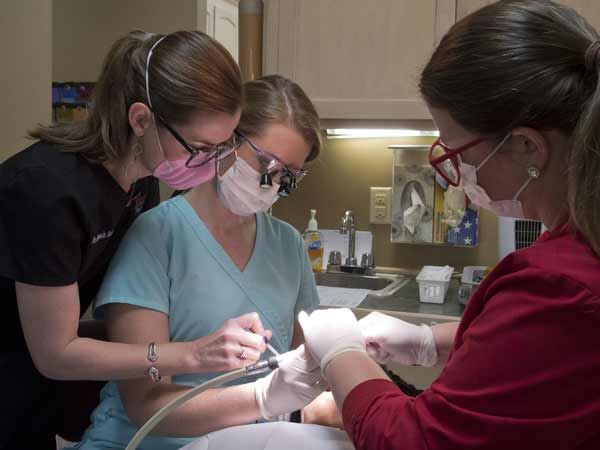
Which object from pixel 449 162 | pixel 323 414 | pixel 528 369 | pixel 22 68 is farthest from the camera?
pixel 22 68

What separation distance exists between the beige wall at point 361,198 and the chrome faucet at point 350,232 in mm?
52

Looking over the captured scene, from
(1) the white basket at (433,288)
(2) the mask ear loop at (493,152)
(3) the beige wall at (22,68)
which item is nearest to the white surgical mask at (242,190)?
(2) the mask ear loop at (493,152)

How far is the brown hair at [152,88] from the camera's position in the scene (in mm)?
1078

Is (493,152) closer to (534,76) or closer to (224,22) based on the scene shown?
(534,76)

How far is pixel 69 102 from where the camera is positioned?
10.1 feet

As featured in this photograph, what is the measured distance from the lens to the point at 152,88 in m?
1.09

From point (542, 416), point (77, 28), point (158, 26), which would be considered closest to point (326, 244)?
point (158, 26)

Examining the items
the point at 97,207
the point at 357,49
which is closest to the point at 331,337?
the point at 97,207

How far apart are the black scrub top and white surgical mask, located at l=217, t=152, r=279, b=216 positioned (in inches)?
9.4

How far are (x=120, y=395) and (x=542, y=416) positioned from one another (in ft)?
2.64

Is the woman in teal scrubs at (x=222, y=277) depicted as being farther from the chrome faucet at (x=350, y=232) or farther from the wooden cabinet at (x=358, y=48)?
the chrome faucet at (x=350, y=232)

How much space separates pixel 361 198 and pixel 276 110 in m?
1.30

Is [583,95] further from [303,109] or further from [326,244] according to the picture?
[326,244]

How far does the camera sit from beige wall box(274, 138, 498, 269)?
8.02ft
